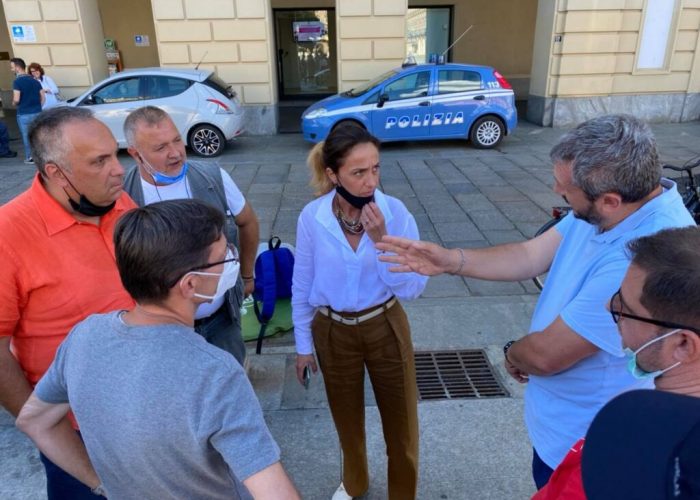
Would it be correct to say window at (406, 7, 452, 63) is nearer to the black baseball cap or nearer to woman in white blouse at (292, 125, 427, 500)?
woman in white blouse at (292, 125, 427, 500)

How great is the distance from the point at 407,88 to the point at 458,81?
3.24 ft

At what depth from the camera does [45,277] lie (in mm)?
1707

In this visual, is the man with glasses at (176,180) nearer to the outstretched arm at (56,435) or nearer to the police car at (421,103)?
the outstretched arm at (56,435)

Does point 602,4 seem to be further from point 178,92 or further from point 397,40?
point 178,92

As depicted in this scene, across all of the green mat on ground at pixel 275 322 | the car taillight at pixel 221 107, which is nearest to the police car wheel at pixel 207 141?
the car taillight at pixel 221 107

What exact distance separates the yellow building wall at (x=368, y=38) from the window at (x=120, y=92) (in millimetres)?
4428

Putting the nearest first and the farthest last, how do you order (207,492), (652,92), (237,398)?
(237,398), (207,492), (652,92)

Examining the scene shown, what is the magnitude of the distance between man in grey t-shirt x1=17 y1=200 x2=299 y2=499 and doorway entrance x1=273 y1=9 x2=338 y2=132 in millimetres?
14202

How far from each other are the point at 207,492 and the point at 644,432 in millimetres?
1053

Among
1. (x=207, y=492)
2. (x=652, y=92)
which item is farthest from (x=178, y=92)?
(x=652, y=92)

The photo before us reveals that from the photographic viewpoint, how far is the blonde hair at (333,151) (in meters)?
2.19

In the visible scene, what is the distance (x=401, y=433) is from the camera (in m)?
2.37

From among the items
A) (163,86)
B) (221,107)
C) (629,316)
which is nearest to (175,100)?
(163,86)

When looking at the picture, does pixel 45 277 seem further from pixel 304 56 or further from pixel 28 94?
pixel 304 56
